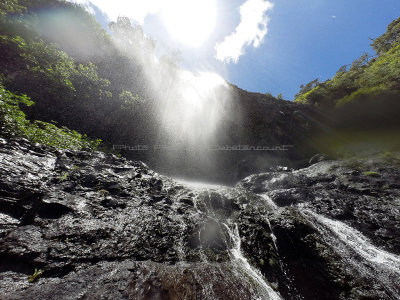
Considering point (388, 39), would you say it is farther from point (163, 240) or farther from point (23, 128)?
point (23, 128)

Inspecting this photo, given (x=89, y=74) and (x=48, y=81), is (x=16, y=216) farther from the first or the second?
(x=89, y=74)

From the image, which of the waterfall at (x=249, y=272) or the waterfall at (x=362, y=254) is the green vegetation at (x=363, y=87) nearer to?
the waterfall at (x=362, y=254)

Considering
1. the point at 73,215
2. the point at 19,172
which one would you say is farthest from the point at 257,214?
the point at 19,172

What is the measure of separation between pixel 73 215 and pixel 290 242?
6.45m

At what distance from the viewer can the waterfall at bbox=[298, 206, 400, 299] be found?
3910 mm

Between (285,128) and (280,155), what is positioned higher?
(285,128)

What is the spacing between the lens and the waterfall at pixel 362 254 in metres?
3.91

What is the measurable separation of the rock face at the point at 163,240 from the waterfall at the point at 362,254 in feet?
0.10

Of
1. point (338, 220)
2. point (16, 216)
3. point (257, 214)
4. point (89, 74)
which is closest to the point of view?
point (16, 216)

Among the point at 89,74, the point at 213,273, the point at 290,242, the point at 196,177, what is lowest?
the point at 213,273

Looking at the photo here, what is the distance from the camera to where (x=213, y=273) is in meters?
3.77

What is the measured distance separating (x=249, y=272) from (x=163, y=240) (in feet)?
7.99

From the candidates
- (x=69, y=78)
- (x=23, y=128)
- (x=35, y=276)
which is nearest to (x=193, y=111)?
(x=69, y=78)

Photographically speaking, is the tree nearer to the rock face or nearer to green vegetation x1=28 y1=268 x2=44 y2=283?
the rock face
